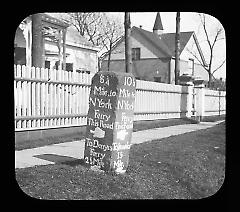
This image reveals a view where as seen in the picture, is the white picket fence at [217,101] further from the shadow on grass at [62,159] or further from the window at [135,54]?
the shadow on grass at [62,159]

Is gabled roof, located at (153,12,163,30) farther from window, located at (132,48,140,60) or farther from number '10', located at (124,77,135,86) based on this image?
window, located at (132,48,140,60)

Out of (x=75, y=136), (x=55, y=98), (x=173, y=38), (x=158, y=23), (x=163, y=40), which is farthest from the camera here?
(x=55, y=98)

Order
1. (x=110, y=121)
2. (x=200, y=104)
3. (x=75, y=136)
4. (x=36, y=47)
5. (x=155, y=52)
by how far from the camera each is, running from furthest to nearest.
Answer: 1. (x=200, y=104)
2. (x=75, y=136)
3. (x=36, y=47)
4. (x=155, y=52)
5. (x=110, y=121)

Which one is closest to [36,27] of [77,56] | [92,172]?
[92,172]

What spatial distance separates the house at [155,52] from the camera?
3191 millimetres

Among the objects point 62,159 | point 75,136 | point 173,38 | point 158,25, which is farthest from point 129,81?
point 75,136

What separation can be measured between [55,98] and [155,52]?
1.85 meters

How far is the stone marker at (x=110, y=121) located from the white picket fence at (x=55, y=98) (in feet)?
3.21

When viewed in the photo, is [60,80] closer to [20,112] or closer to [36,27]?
[20,112]

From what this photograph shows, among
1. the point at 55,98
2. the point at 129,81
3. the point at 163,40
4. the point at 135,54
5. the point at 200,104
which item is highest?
the point at 163,40

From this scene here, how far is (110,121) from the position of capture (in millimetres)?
3314

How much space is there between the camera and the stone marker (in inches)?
130

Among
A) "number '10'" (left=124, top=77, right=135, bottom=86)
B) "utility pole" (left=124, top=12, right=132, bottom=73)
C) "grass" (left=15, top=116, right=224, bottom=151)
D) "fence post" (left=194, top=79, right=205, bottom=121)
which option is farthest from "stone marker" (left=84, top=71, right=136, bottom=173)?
"fence post" (left=194, top=79, right=205, bottom=121)

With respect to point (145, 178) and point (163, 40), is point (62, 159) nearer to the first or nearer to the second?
point (145, 178)
